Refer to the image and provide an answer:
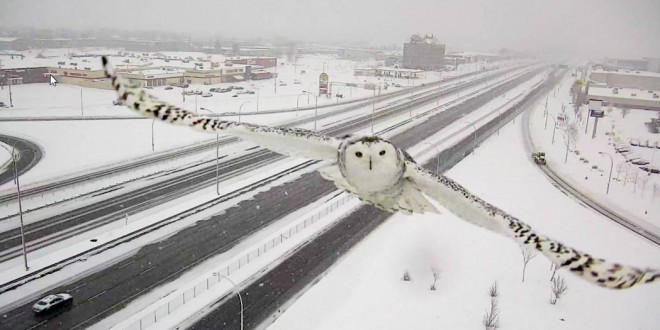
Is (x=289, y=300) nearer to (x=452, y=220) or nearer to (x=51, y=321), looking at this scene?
(x=51, y=321)

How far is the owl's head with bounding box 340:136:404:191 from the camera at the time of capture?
6.05m

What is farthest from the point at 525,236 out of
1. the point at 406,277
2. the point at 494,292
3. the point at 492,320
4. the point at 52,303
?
the point at 52,303

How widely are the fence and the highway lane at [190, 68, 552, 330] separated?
1.37m

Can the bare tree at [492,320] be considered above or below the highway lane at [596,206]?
above

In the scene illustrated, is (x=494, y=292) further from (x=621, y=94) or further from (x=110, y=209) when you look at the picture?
(x=621, y=94)

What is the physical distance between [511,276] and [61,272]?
21.2m

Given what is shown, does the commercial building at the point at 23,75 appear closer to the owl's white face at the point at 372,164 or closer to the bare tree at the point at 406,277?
the bare tree at the point at 406,277

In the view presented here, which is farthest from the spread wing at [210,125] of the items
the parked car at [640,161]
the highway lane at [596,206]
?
the parked car at [640,161]

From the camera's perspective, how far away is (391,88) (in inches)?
4345

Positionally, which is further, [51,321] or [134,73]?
[134,73]

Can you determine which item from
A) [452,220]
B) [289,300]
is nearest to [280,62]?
[452,220]

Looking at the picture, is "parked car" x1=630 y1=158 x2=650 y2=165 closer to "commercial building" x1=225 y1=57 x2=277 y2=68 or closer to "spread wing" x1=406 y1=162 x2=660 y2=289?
"spread wing" x1=406 y1=162 x2=660 y2=289

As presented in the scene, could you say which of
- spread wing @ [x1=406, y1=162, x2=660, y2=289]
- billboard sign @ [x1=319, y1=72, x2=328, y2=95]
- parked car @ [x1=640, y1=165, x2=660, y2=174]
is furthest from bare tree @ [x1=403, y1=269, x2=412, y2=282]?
billboard sign @ [x1=319, y1=72, x2=328, y2=95]

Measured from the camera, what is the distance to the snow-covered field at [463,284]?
70.3 feet
